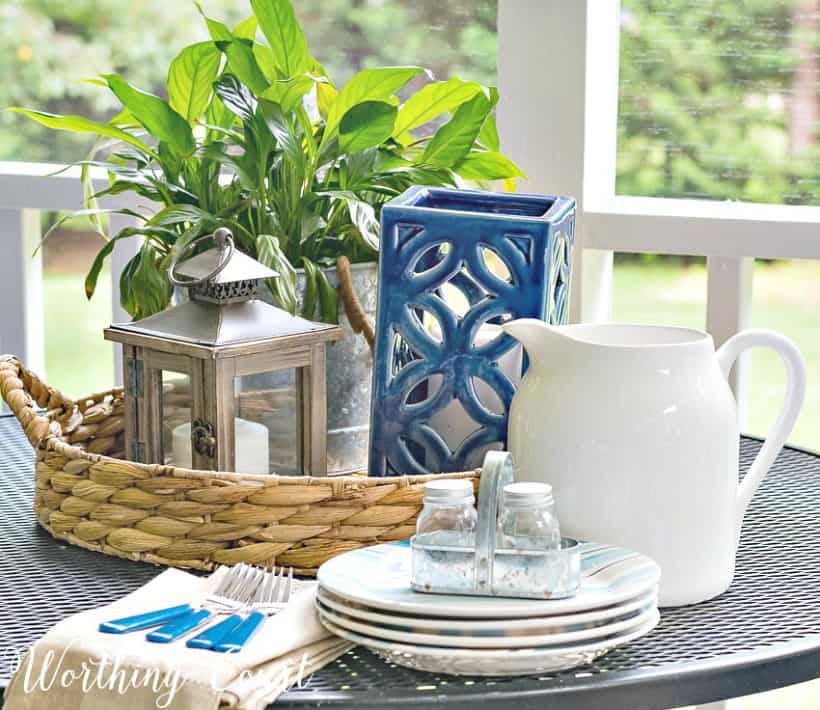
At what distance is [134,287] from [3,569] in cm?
31

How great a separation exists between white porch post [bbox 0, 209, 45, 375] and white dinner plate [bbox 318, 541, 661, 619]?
1.14m

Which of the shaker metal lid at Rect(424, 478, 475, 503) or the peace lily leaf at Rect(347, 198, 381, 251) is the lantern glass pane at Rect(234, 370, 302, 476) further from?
the shaker metal lid at Rect(424, 478, 475, 503)

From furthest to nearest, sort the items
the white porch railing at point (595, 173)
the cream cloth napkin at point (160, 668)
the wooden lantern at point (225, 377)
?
the white porch railing at point (595, 173), the wooden lantern at point (225, 377), the cream cloth napkin at point (160, 668)

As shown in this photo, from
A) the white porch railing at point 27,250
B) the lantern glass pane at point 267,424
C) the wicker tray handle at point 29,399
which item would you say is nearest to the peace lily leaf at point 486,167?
the lantern glass pane at point 267,424

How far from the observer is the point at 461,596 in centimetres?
79

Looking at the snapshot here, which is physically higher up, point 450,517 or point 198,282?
point 198,282

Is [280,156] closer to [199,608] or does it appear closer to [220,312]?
[220,312]

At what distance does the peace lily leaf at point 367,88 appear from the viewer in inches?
45.6

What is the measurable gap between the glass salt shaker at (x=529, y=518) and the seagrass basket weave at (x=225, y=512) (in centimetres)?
15

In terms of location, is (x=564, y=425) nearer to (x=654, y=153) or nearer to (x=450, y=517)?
(x=450, y=517)

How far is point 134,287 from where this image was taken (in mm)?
1188

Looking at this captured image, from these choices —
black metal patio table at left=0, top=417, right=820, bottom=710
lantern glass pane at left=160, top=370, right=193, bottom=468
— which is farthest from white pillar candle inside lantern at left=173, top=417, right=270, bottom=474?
black metal patio table at left=0, top=417, right=820, bottom=710

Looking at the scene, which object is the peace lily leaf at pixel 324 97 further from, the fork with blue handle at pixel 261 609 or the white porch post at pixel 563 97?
the fork with blue handle at pixel 261 609

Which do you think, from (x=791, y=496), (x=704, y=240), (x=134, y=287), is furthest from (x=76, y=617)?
(x=704, y=240)
